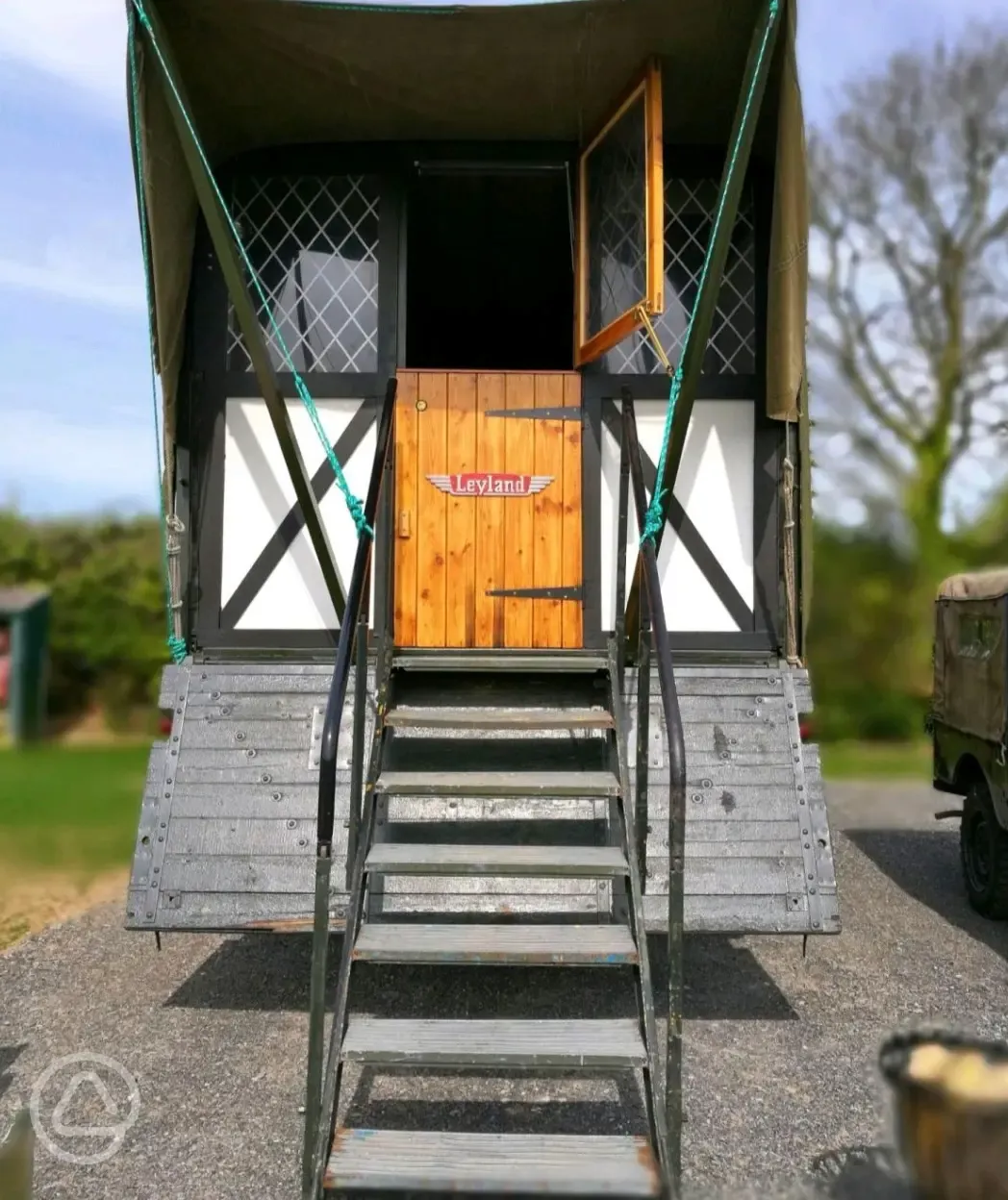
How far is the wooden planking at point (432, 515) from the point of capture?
445 cm

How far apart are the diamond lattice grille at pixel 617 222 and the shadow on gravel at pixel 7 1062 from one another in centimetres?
377

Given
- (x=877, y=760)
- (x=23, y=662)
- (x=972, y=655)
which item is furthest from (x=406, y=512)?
(x=877, y=760)

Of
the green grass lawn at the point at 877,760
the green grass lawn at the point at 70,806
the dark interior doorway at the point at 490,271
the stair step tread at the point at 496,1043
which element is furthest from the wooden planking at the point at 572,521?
the green grass lawn at the point at 877,760

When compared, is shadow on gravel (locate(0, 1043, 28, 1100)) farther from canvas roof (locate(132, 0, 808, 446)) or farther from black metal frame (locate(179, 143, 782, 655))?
canvas roof (locate(132, 0, 808, 446))

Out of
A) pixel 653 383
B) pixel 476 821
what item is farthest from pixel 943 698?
pixel 476 821

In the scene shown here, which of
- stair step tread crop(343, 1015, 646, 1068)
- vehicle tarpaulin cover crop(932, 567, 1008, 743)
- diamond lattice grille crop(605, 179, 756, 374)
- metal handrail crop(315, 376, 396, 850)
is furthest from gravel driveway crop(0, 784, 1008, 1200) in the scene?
diamond lattice grille crop(605, 179, 756, 374)

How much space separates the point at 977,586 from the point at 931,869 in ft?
7.40

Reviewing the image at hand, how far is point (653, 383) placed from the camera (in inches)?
175

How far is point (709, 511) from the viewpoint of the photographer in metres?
4.42

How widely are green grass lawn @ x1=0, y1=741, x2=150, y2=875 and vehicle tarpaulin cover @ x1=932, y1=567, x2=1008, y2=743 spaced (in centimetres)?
613

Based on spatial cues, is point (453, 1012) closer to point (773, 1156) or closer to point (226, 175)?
point (773, 1156)

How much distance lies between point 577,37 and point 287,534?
2.40 metres

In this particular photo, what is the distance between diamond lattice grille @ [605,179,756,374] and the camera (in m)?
4.41

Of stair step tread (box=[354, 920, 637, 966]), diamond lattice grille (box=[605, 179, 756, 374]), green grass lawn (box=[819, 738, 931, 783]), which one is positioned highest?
diamond lattice grille (box=[605, 179, 756, 374])
